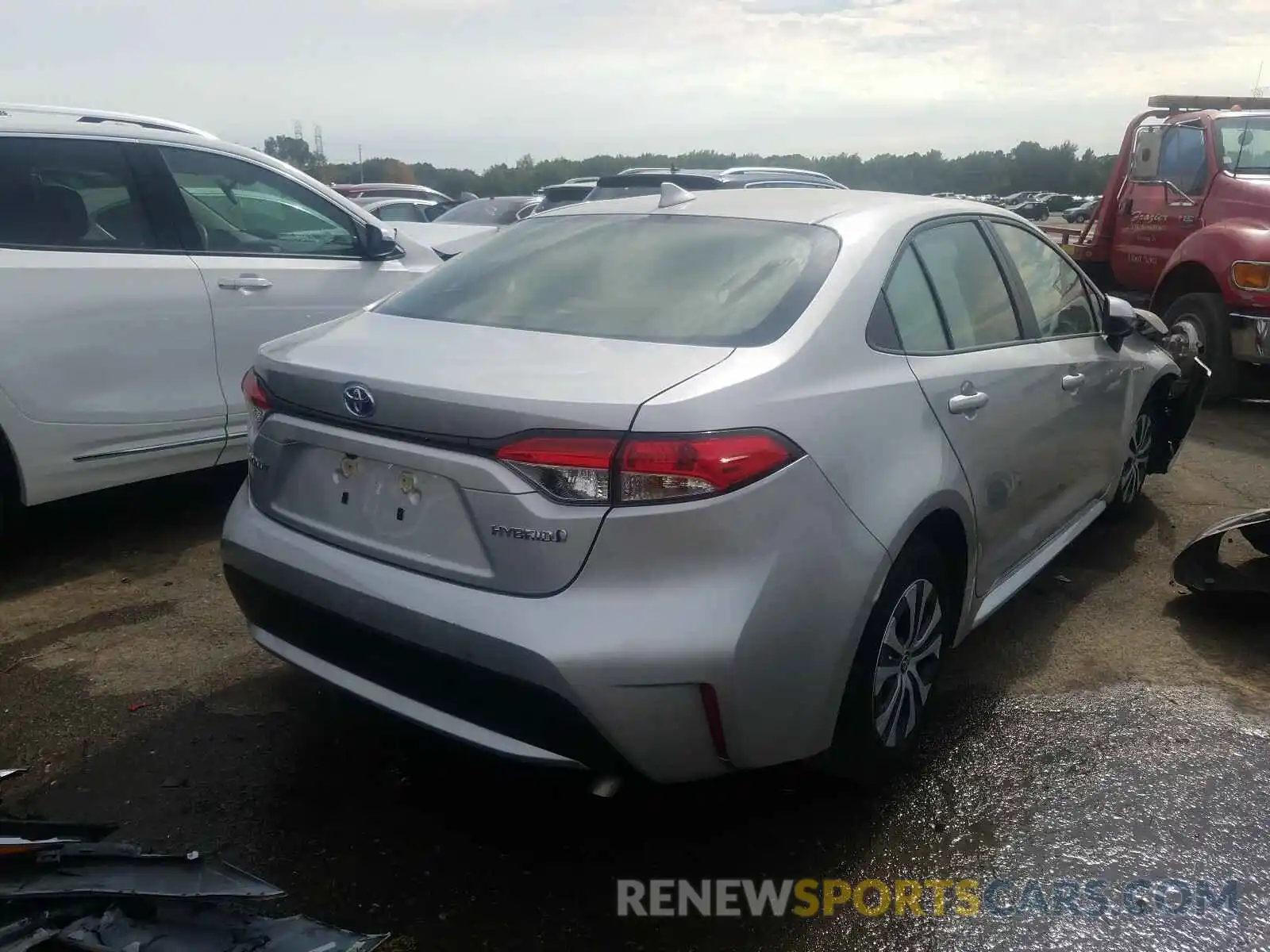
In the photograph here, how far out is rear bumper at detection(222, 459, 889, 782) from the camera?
86.5 inches

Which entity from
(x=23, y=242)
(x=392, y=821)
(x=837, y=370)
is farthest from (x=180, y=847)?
(x=23, y=242)

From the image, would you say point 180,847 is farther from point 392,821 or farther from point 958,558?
point 958,558

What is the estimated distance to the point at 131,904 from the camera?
200 centimetres

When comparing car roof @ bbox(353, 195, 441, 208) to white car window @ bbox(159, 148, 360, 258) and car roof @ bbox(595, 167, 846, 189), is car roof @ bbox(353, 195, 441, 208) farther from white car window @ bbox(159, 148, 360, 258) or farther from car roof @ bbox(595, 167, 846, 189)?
white car window @ bbox(159, 148, 360, 258)

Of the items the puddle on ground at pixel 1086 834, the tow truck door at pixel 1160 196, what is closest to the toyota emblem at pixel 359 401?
the puddle on ground at pixel 1086 834

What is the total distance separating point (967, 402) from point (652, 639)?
1315mm

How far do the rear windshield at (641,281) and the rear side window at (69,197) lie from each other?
1.81 m

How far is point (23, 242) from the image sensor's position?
4059 mm

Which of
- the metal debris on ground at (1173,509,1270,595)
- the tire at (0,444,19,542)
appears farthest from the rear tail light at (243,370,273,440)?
the metal debris on ground at (1173,509,1270,595)

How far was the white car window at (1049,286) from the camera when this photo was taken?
12.5ft

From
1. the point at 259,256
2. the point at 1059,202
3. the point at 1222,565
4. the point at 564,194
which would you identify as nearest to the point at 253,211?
the point at 259,256

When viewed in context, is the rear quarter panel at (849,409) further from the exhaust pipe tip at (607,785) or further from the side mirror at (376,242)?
the side mirror at (376,242)

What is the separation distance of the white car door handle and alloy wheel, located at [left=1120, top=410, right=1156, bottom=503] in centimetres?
387

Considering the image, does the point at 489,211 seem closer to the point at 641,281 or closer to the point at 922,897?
the point at 641,281
